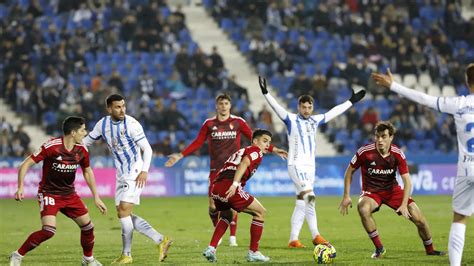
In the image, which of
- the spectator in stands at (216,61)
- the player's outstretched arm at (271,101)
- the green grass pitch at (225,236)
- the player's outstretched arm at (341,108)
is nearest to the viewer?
the green grass pitch at (225,236)

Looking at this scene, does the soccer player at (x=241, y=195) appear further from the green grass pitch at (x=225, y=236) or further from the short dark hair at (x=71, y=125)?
the short dark hair at (x=71, y=125)

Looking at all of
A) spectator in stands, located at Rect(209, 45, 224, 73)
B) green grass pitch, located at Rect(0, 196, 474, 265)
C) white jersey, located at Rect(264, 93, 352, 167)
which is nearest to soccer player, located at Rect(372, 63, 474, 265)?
green grass pitch, located at Rect(0, 196, 474, 265)

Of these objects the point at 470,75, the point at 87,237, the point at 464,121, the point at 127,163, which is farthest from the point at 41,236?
the point at 470,75

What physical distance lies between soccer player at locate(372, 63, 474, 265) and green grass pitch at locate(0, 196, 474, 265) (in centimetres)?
236

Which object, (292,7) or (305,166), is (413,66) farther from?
(305,166)

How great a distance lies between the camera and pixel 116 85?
116ft

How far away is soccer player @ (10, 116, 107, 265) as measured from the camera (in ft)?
41.8

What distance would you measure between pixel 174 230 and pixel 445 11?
23800 mm

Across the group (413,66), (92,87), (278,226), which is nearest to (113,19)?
(92,87)

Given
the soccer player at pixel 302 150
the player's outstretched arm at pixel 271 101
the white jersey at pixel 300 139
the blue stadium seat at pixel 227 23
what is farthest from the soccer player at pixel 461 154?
the blue stadium seat at pixel 227 23

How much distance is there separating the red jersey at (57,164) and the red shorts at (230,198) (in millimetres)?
1925

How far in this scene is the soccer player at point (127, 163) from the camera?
1398 cm

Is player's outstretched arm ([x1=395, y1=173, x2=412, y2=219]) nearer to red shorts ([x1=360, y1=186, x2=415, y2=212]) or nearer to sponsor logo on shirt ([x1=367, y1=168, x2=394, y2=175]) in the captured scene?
sponsor logo on shirt ([x1=367, y1=168, x2=394, y2=175])

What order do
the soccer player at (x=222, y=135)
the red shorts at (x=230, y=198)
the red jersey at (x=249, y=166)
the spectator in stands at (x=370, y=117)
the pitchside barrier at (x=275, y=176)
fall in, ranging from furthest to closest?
the spectator in stands at (x=370, y=117), the pitchside barrier at (x=275, y=176), the soccer player at (x=222, y=135), the red shorts at (x=230, y=198), the red jersey at (x=249, y=166)
